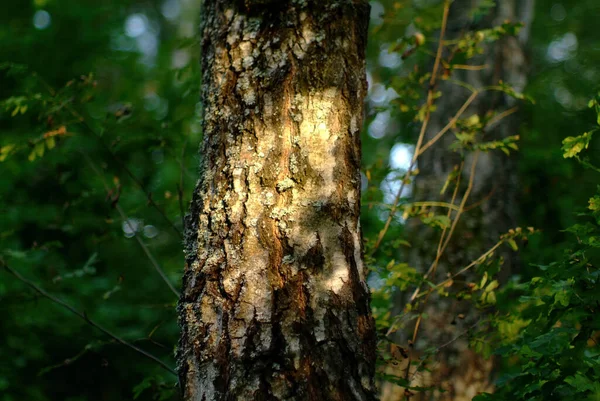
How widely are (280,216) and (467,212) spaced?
234 cm

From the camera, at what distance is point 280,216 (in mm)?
1755

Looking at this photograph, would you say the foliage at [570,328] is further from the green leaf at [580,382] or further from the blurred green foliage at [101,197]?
the blurred green foliage at [101,197]

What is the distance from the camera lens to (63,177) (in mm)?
2984

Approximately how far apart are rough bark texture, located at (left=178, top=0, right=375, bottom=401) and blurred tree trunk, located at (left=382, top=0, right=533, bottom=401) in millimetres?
1340

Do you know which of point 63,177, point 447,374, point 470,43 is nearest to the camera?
point 470,43

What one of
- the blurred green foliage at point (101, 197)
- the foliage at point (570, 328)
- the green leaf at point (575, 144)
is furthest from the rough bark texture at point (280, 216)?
the blurred green foliage at point (101, 197)

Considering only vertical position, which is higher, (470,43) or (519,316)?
(470,43)

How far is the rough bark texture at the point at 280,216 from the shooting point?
1.66 meters

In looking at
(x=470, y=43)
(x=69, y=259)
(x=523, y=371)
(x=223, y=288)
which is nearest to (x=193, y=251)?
(x=223, y=288)

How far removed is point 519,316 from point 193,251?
126 cm

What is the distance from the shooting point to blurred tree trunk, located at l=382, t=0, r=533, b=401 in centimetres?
345

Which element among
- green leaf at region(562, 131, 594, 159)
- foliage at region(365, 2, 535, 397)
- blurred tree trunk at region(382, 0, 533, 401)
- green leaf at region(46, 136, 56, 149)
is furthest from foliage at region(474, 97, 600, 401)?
green leaf at region(46, 136, 56, 149)

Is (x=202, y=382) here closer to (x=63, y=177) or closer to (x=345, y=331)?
(x=345, y=331)

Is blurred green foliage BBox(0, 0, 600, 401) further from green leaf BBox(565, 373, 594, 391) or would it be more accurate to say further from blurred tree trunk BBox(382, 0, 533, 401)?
green leaf BBox(565, 373, 594, 391)
